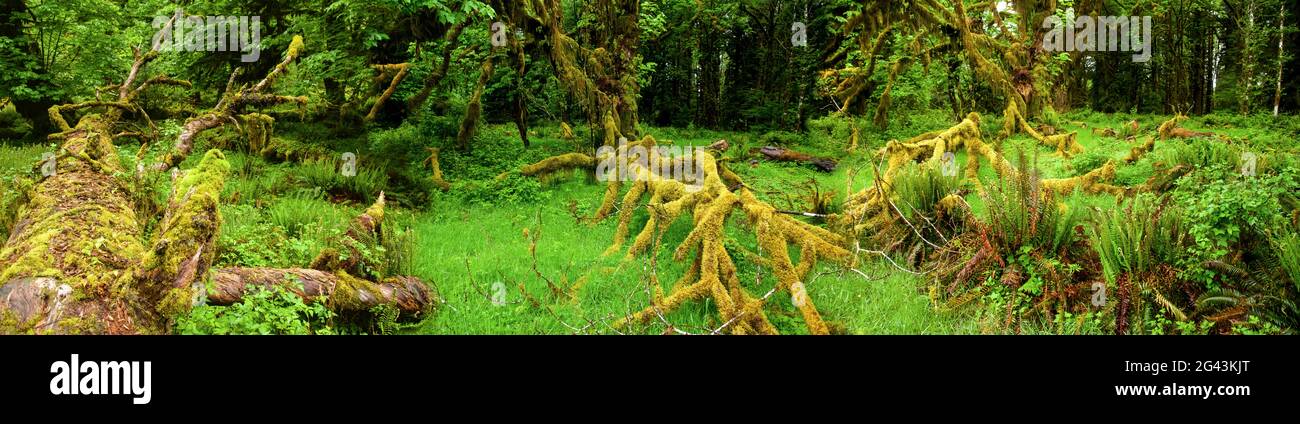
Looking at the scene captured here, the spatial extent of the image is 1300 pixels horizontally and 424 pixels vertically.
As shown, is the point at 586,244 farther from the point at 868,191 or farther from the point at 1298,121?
the point at 1298,121

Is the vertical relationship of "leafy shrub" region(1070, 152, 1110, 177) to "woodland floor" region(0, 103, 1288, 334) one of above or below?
above

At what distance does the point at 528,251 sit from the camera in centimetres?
684

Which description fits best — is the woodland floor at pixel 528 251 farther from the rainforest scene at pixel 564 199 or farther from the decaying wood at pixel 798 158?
the decaying wood at pixel 798 158

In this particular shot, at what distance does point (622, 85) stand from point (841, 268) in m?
7.06

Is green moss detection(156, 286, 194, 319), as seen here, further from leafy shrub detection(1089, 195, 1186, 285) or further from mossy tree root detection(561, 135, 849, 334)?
leafy shrub detection(1089, 195, 1186, 285)

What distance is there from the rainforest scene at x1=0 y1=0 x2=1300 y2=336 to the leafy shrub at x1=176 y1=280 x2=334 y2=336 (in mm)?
21

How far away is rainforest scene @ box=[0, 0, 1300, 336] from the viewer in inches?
178

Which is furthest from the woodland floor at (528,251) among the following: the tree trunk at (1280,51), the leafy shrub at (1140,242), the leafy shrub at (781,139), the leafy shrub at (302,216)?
the tree trunk at (1280,51)

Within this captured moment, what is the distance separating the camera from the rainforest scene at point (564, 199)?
4527 mm

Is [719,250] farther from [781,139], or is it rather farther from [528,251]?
[781,139]

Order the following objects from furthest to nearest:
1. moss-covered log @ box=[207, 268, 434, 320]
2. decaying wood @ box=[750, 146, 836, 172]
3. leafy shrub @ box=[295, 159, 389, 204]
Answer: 1. decaying wood @ box=[750, 146, 836, 172]
2. leafy shrub @ box=[295, 159, 389, 204]
3. moss-covered log @ box=[207, 268, 434, 320]

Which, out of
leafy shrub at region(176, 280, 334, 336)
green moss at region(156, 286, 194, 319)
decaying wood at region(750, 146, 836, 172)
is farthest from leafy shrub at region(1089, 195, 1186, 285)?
decaying wood at region(750, 146, 836, 172)

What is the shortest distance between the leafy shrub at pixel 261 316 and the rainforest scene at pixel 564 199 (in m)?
0.02

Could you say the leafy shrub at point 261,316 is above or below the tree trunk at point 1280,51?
below
